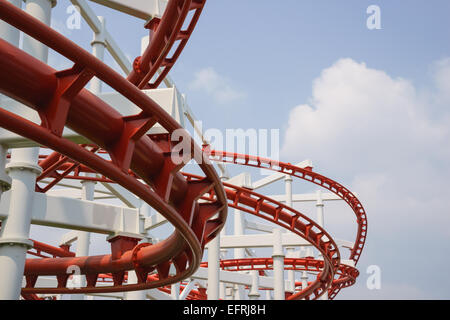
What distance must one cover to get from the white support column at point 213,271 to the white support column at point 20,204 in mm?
5468

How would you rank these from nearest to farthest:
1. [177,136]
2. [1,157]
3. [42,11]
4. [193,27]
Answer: [177,136] → [1,157] → [42,11] → [193,27]

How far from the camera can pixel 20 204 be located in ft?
21.3

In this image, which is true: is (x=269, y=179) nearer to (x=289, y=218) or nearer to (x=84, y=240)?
(x=289, y=218)

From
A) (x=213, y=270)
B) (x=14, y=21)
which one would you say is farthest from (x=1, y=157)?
(x=213, y=270)

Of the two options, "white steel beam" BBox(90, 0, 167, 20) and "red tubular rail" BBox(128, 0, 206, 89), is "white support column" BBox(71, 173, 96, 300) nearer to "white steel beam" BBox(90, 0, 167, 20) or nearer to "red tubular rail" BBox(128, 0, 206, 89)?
→ "red tubular rail" BBox(128, 0, 206, 89)

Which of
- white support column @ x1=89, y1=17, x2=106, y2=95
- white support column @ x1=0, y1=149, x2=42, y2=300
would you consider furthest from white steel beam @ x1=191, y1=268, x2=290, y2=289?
white support column @ x1=0, y1=149, x2=42, y2=300

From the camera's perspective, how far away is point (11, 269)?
6094 millimetres

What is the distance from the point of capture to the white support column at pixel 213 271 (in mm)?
11141

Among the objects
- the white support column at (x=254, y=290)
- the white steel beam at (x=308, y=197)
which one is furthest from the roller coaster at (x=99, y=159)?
the white steel beam at (x=308, y=197)

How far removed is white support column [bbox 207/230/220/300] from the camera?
1114cm

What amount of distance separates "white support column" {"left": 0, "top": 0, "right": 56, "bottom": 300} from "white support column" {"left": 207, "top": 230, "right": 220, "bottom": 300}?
5.47 metres

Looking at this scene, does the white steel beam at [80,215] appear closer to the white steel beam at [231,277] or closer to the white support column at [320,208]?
the white steel beam at [231,277]
